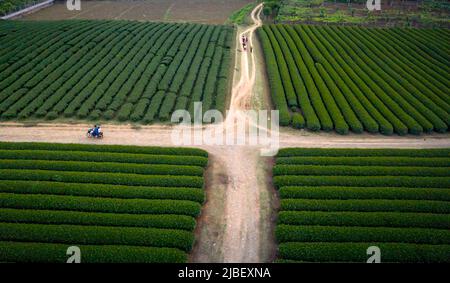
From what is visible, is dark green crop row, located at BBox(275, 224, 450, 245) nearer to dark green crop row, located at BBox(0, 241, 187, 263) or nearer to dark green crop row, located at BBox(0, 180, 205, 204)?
dark green crop row, located at BBox(0, 180, 205, 204)

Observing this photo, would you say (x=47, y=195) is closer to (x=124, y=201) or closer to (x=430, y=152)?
(x=124, y=201)

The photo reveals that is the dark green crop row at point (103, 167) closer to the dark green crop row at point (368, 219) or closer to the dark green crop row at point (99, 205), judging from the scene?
the dark green crop row at point (99, 205)

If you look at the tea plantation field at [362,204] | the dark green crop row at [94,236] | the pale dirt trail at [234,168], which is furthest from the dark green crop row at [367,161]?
the dark green crop row at [94,236]

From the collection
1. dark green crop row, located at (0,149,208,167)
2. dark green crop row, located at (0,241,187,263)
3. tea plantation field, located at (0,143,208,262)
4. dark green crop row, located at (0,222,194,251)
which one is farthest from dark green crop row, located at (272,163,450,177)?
dark green crop row, located at (0,241,187,263)

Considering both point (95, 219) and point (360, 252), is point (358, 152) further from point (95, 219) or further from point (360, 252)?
point (95, 219)

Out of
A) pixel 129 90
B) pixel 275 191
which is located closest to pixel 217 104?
pixel 129 90

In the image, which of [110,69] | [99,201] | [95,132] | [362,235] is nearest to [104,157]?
[95,132]
